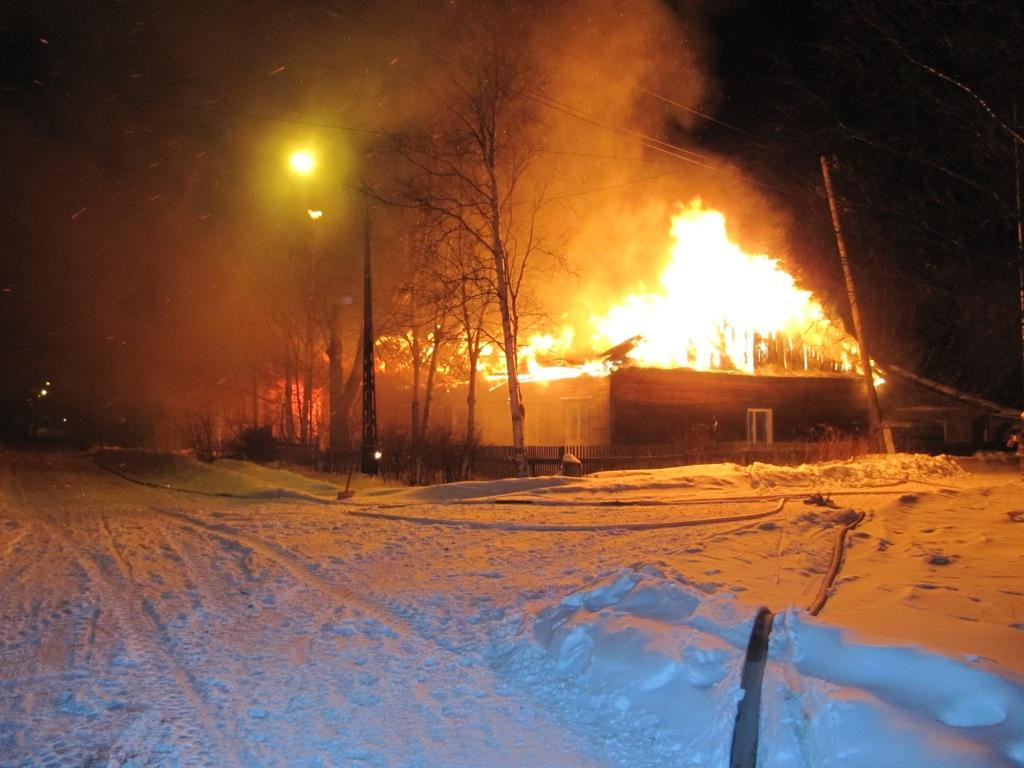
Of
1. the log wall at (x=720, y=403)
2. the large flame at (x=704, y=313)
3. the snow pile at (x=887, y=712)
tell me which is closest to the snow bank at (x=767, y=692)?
the snow pile at (x=887, y=712)

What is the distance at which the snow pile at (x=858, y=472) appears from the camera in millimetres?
16203

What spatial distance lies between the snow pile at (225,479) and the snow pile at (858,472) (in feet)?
30.8

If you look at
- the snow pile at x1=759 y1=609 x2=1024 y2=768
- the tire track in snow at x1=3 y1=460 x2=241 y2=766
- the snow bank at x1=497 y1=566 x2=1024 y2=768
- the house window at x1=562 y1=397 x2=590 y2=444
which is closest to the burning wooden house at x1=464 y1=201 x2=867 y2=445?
the house window at x1=562 y1=397 x2=590 y2=444

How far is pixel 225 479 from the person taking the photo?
2084 centimetres

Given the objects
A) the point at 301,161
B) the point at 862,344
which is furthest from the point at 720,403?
the point at 301,161

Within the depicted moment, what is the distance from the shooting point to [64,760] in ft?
11.9

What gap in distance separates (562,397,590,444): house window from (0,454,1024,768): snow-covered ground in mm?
17381

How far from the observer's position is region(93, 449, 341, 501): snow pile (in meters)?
→ 17.4

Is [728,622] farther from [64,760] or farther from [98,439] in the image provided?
[98,439]

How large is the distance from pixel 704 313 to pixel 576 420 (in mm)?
6524

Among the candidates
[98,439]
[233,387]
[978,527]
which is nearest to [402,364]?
[233,387]

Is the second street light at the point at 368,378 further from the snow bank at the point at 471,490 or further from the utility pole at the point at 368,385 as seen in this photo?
the snow bank at the point at 471,490

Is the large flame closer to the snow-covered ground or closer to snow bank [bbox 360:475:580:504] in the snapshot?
snow bank [bbox 360:475:580:504]

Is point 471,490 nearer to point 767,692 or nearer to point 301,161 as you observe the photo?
point 301,161
